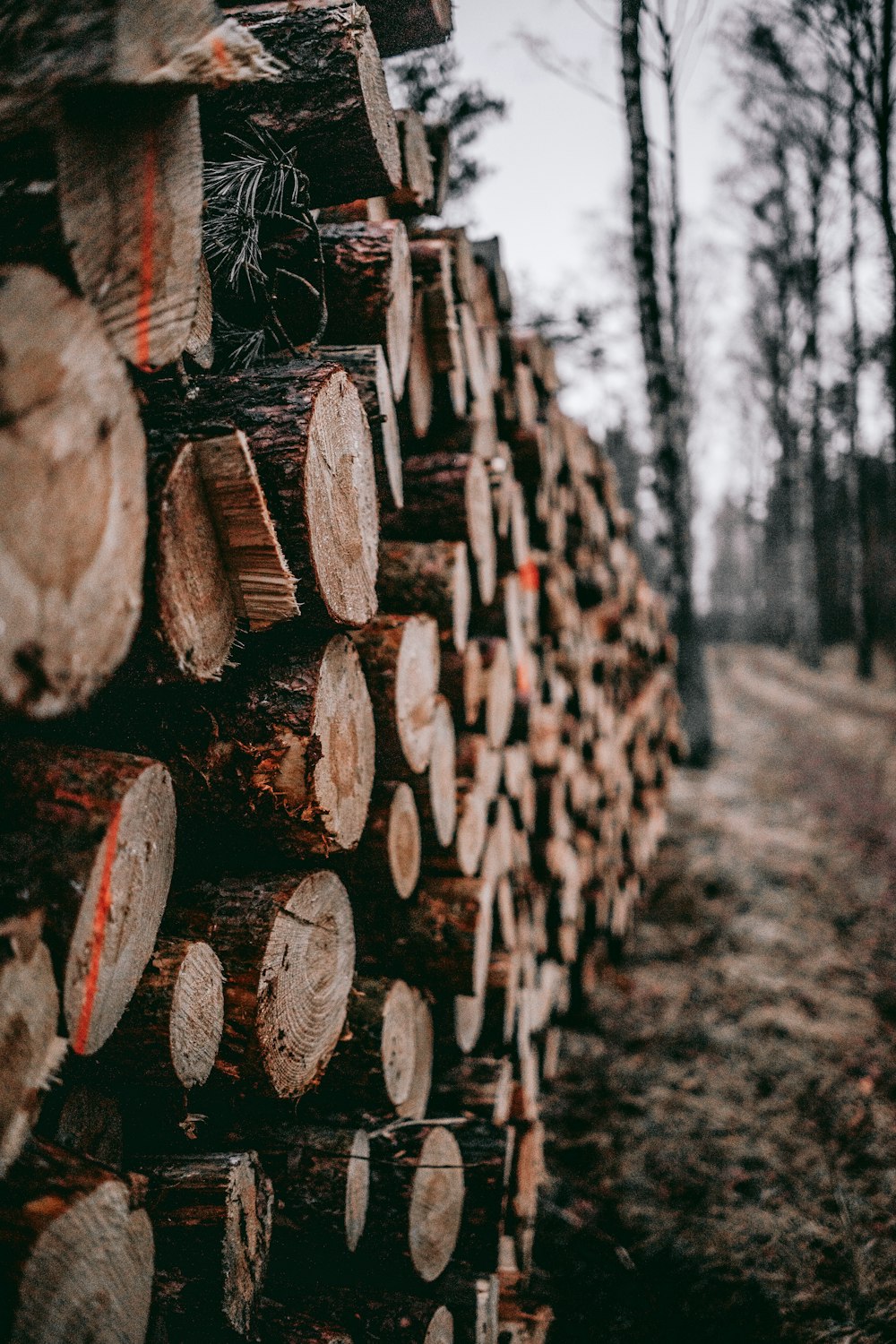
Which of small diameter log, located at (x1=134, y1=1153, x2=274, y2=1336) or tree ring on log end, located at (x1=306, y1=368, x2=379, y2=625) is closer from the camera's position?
small diameter log, located at (x1=134, y1=1153, x2=274, y2=1336)

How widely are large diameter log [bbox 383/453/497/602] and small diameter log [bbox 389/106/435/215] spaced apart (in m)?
0.77

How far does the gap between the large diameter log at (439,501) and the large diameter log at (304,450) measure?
84cm

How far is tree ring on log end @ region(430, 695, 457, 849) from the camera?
219 centimetres

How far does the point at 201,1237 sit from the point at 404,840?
926mm

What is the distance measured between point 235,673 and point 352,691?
11.5 inches

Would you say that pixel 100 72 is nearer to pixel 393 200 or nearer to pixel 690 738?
pixel 393 200

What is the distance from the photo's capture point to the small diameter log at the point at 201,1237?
4.31ft

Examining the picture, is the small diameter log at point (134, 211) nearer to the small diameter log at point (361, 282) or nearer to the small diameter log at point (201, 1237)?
the small diameter log at point (361, 282)

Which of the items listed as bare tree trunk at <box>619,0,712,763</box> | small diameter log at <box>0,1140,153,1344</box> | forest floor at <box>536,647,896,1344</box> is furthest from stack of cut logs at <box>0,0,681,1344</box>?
bare tree trunk at <box>619,0,712,763</box>

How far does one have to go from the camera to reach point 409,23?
2125 millimetres

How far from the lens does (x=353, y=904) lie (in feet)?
6.65

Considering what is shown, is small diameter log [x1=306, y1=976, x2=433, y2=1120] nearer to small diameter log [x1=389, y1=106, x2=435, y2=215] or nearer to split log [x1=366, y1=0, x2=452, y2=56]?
small diameter log [x1=389, y1=106, x2=435, y2=215]

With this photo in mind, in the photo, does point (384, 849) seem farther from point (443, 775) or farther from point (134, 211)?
point (134, 211)

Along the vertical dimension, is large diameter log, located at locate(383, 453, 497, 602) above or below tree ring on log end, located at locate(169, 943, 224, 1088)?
above
